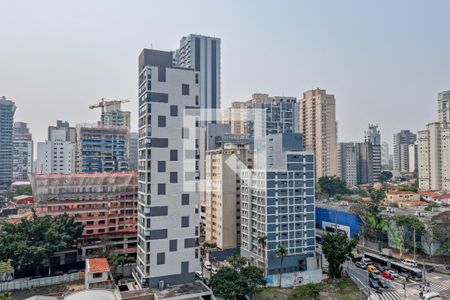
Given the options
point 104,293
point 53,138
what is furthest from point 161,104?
point 53,138

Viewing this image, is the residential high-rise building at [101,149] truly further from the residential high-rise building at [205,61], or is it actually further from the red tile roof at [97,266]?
the red tile roof at [97,266]

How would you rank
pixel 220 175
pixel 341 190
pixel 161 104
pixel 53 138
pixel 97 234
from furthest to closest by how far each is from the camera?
1. pixel 53 138
2. pixel 341 190
3. pixel 220 175
4. pixel 97 234
5. pixel 161 104

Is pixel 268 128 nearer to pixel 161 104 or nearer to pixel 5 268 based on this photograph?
pixel 161 104

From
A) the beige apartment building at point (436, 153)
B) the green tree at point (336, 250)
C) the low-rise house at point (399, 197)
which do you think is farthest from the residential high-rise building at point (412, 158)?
the green tree at point (336, 250)

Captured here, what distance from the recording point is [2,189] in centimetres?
6681

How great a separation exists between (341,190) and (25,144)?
77.0 meters

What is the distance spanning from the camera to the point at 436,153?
6456 cm

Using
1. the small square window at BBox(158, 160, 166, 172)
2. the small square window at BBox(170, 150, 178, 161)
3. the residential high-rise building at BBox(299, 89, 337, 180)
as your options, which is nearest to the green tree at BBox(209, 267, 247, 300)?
the small square window at BBox(158, 160, 166, 172)

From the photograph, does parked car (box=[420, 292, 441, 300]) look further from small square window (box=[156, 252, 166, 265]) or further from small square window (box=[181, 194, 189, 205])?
small square window (box=[156, 252, 166, 265])

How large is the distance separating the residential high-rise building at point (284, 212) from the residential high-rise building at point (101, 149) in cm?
3659

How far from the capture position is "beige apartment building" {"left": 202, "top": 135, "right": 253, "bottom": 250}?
3288 cm

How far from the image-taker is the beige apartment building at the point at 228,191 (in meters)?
32.9

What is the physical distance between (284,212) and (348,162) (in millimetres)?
61300

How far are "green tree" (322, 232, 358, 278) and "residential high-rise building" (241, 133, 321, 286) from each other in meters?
1.41
